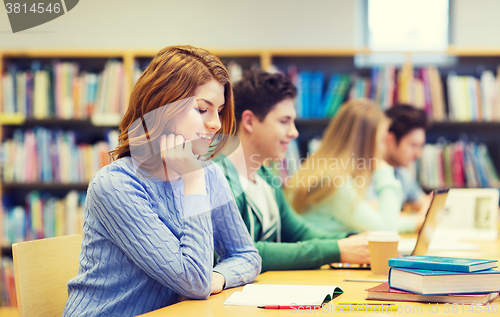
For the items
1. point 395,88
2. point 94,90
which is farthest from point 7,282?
point 395,88

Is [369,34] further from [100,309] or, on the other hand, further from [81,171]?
[100,309]

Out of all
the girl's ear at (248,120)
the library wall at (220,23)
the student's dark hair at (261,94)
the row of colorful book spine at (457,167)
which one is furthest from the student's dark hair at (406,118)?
the girl's ear at (248,120)

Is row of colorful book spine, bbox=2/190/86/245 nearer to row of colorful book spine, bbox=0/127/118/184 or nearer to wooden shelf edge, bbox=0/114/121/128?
row of colorful book spine, bbox=0/127/118/184

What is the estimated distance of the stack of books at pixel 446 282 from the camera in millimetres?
889

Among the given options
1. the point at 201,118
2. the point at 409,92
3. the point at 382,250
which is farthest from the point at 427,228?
the point at 409,92

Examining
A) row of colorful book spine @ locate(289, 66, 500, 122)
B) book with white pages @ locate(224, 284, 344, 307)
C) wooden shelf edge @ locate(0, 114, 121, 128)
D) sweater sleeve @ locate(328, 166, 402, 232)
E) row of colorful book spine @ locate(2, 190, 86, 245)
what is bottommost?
row of colorful book spine @ locate(2, 190, 86, 245)

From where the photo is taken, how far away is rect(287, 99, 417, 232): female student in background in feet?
6.91

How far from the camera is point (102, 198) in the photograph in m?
0.98

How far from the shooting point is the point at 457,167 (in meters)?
3.19

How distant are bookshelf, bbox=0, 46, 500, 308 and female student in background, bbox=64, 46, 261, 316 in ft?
7.08

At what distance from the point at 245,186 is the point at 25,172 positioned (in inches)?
89.1

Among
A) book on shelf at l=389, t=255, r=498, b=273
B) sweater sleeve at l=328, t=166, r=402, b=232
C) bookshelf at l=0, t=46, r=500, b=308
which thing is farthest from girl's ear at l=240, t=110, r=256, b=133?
bookshelf at l=0, t=46, r=500, b=308

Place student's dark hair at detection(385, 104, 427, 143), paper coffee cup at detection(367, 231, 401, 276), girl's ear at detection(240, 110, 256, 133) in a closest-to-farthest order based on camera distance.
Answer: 1. paper coffee cup at detection(367, 231, 401, 276)
2. girl's ear at detection(240, 110, 256, 133)
3. student's dark hair at detection(385, 104, 427, 143)

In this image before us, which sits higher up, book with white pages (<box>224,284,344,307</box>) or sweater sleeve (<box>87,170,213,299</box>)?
sweater sleeve (<box>87,170,213,299</box>)
